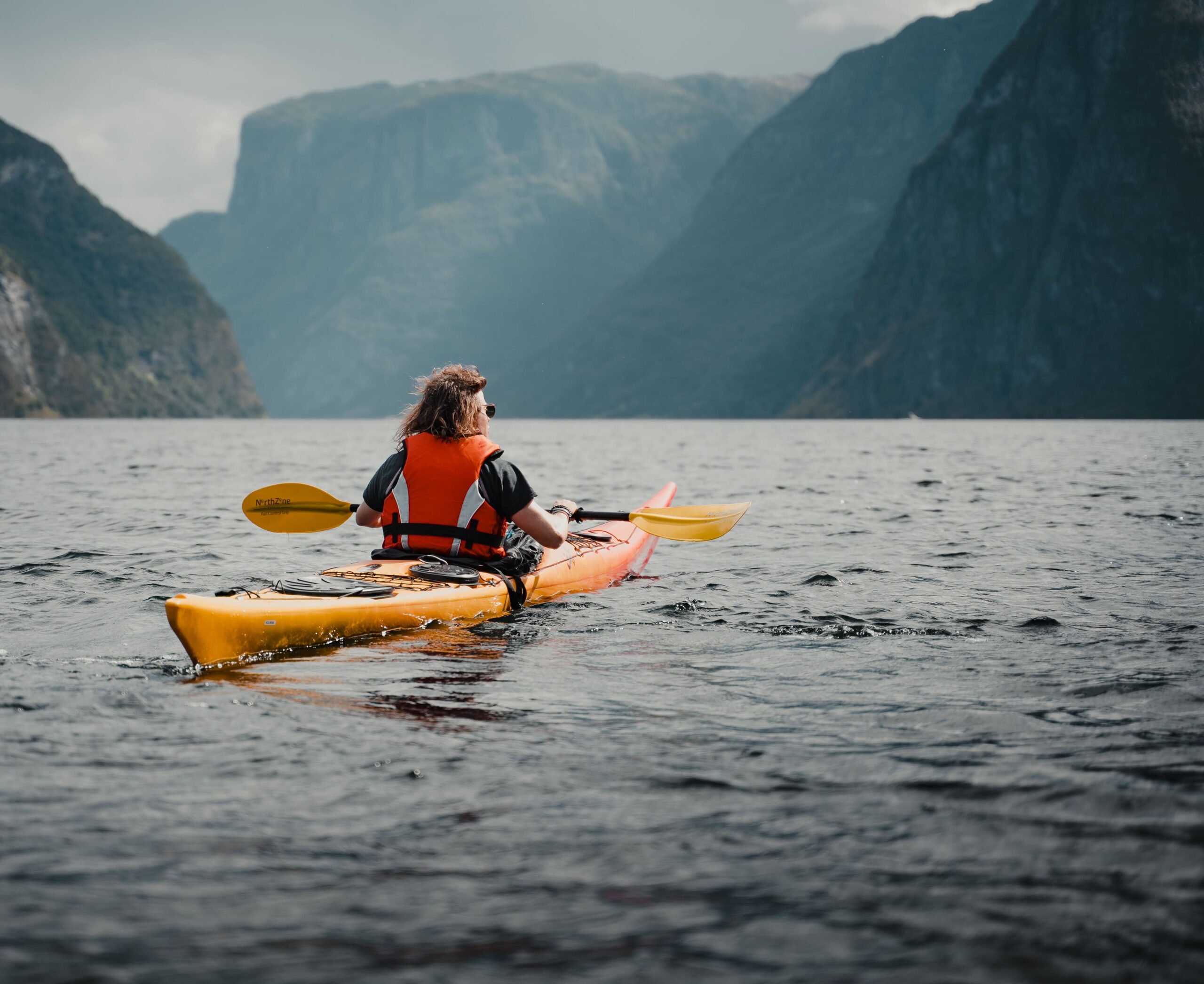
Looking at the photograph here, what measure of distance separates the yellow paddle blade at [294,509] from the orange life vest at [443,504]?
68.1 inches

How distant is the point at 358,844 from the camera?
388cm

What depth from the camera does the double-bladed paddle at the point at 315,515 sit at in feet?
33.2

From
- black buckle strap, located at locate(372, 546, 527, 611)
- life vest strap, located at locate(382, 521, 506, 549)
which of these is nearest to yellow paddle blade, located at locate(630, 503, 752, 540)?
black buckle strap, located at locate(372, 546, 527, 611)

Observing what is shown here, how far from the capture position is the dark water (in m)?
3.18

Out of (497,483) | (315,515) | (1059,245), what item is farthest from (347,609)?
(1059,245)

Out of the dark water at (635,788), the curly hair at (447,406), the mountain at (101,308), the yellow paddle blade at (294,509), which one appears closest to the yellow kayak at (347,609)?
the dark water at (635,788)

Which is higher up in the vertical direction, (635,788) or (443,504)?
(443,504)

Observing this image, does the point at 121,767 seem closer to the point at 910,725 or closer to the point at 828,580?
the point at 910,725

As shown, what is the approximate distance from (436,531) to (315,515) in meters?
2.33

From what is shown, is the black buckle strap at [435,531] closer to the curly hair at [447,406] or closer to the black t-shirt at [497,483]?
the black t-shirt at [497,483]

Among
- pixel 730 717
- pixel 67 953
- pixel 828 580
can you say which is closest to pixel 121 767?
pixel 67 953

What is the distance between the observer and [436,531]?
27.2 feet

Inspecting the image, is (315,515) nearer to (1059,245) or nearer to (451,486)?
(451,486)

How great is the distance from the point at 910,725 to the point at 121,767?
3554mm
